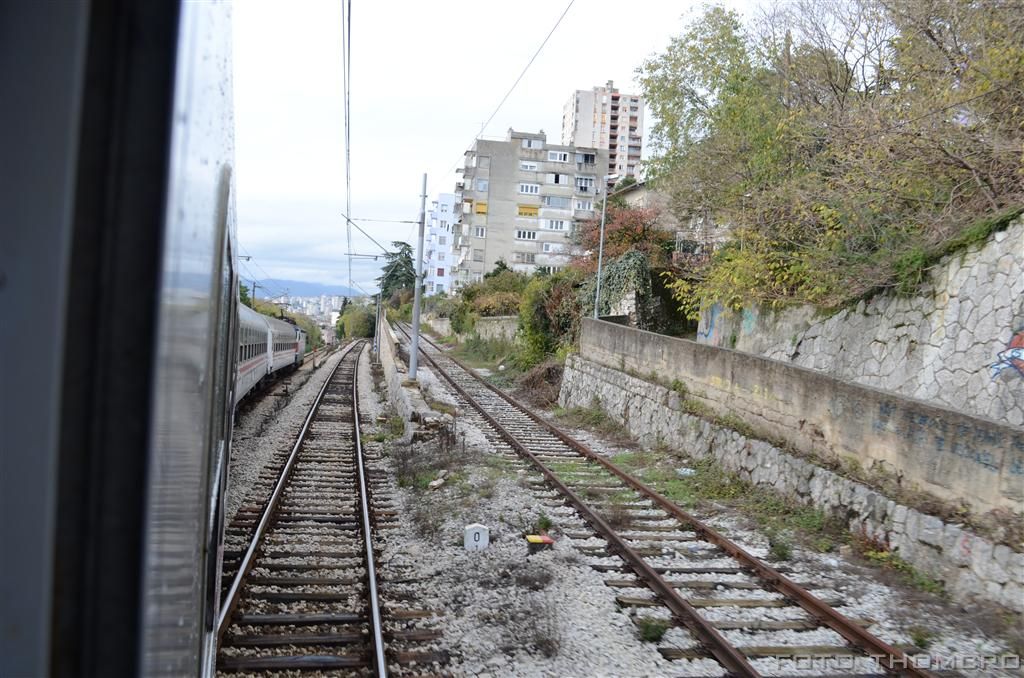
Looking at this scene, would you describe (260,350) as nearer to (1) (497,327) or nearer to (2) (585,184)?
(1) (497,327)

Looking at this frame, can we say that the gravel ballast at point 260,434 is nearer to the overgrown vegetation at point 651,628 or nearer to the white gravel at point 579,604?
the white gravel at point 579,604

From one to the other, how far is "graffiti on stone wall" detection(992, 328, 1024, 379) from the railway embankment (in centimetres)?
210

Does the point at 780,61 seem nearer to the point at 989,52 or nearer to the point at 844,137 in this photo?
the point at 844,137

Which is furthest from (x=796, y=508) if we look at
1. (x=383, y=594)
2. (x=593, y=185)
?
(x=593, y=185)

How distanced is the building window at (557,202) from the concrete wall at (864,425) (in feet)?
192

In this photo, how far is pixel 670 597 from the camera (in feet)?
20.0

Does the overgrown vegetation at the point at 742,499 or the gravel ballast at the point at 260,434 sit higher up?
the overgrown vegetation at the point at 742,499

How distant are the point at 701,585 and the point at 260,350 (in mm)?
15322

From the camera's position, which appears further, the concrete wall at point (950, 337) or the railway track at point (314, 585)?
the concrete wall at point (950, 337)

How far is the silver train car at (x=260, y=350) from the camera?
14.3m

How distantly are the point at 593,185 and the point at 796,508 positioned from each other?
212 ft

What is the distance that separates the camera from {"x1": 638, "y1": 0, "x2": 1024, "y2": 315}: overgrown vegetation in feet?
33.1

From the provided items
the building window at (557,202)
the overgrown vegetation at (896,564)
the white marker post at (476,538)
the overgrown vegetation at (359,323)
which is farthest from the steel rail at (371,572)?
the overgrown vegetation at (359,323)

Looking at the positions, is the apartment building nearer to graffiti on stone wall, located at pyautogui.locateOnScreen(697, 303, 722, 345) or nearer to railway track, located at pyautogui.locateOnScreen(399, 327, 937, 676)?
graffiti on stone wall, located at pyautogui.locateOnScreen(697, 303, 722, 345)
